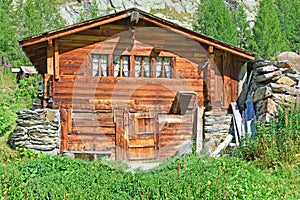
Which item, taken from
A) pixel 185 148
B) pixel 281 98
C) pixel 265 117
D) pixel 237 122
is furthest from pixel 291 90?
pixel 185 148

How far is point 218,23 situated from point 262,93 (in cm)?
2249

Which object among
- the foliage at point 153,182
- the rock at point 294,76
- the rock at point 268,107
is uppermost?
the rock at point 294,76

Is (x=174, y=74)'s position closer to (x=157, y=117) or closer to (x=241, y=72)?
(x=157, y=117)

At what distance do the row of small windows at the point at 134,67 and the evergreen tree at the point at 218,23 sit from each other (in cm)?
2035

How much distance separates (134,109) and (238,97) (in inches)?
149

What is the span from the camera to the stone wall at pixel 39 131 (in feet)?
41.6

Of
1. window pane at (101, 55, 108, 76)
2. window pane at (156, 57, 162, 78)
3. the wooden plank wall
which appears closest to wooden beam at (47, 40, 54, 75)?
window pane at (101, 55, 108, 76)

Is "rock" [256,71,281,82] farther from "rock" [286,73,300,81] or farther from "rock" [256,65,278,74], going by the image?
"rock" [286,73,300,81]

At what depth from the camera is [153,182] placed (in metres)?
7.40

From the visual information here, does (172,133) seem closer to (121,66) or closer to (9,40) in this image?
(121,66)

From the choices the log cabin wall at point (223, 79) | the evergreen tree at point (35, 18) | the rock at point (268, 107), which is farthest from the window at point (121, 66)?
the evergreen tree at point (35, 18)

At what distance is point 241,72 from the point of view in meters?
15.0

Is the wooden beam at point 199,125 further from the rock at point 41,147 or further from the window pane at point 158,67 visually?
the rock at point 41,147

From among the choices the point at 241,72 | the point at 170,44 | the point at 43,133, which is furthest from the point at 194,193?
the point at 241,72
